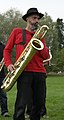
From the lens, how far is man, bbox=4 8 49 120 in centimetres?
641

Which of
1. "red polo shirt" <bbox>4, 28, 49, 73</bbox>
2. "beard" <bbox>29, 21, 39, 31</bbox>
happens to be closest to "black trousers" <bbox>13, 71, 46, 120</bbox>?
"red polo shirt" <bbox>4, 28, 49, 73</bbox>

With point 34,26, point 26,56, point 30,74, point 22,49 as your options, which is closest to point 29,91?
point 30,74

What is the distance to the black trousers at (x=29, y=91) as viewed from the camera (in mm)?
6387

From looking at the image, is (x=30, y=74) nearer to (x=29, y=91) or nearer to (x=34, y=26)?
(x=29, y=91)

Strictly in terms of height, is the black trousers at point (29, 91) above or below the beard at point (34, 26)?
below

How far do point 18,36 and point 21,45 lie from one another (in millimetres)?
172

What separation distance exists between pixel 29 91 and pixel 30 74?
11.2 inches

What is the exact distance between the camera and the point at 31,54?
623 centimetres

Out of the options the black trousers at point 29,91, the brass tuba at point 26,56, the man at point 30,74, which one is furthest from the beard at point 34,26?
the black trousers at point 29,91

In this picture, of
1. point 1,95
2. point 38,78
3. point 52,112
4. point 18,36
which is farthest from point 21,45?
point 52,112

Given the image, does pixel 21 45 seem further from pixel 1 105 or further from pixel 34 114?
pixel 1 105

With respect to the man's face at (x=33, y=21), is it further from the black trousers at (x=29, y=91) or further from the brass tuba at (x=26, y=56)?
the black trousers at (x=29, y=91)

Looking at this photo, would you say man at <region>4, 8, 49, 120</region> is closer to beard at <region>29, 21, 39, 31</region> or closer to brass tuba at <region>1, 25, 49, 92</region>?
beard at <region>29, 21, 39, 31</region>

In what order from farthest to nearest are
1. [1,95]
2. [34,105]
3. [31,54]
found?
[1,95] < [34,105] < [31,54]
